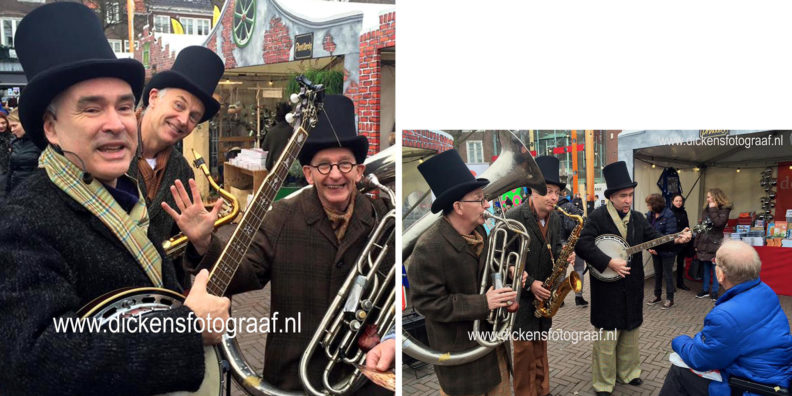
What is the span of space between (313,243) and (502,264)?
3.67 feet

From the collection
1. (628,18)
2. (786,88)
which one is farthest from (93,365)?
(786,88)

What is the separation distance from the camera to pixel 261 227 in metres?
2.38

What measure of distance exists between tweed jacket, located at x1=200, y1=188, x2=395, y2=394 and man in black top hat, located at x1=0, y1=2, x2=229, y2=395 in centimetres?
51

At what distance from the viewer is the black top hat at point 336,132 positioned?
2436mm

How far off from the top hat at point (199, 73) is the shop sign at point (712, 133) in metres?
2.74

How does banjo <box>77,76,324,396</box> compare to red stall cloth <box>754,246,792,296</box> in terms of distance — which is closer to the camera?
banjo <box>77,76,324,396</box>

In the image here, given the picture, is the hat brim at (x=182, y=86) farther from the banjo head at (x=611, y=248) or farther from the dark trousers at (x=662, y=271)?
the dark trousers at (x=662, y=271)

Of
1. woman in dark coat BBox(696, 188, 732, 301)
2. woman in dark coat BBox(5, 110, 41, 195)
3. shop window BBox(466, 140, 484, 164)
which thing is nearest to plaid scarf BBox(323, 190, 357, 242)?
shop window BBox(466, 140, 484, 164)

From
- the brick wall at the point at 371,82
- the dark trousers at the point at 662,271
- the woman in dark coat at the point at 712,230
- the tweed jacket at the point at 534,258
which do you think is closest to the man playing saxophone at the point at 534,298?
the tweed jacket at the point at 534,258

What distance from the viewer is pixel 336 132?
250 cm

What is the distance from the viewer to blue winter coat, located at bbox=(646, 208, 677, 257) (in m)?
2.88

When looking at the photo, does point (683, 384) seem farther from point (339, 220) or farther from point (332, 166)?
point (332, 166)

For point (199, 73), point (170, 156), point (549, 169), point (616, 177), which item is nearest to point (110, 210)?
point (170, 156)

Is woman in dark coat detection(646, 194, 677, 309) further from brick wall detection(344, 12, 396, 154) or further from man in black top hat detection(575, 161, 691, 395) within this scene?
brick wall detection(344, 12, 396, 154)
